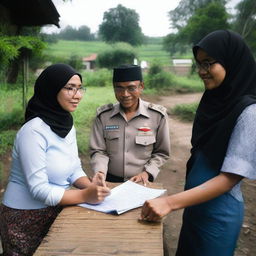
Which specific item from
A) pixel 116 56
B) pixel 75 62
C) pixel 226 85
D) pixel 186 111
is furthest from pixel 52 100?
pixel 116 56

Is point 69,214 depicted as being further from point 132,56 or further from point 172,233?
point 132,56

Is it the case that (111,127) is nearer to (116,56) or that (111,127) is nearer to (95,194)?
(95,194)

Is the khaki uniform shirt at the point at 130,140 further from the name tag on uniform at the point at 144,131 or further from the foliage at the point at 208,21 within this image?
the foliage at the point at 208,21

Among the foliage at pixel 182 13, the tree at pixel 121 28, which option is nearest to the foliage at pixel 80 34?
the tree at pixel 121 28

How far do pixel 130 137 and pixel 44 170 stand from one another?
0.96 m

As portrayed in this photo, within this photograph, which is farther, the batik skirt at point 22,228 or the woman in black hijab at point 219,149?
the batik skirt at point 22,228

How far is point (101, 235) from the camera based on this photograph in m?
1.25

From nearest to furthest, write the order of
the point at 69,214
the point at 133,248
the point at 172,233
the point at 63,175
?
the point at 133,248 < the point at 69,214 < the point at 63,175 < the point at 172,233

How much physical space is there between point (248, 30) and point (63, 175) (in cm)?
1619

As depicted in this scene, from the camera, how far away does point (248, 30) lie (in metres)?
15.4

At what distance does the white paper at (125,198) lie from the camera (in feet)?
4.76

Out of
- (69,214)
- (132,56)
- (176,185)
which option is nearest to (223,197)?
(69,214)

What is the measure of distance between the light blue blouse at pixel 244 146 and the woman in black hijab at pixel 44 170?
63 centimetres

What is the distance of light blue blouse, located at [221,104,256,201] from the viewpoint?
1278mm
